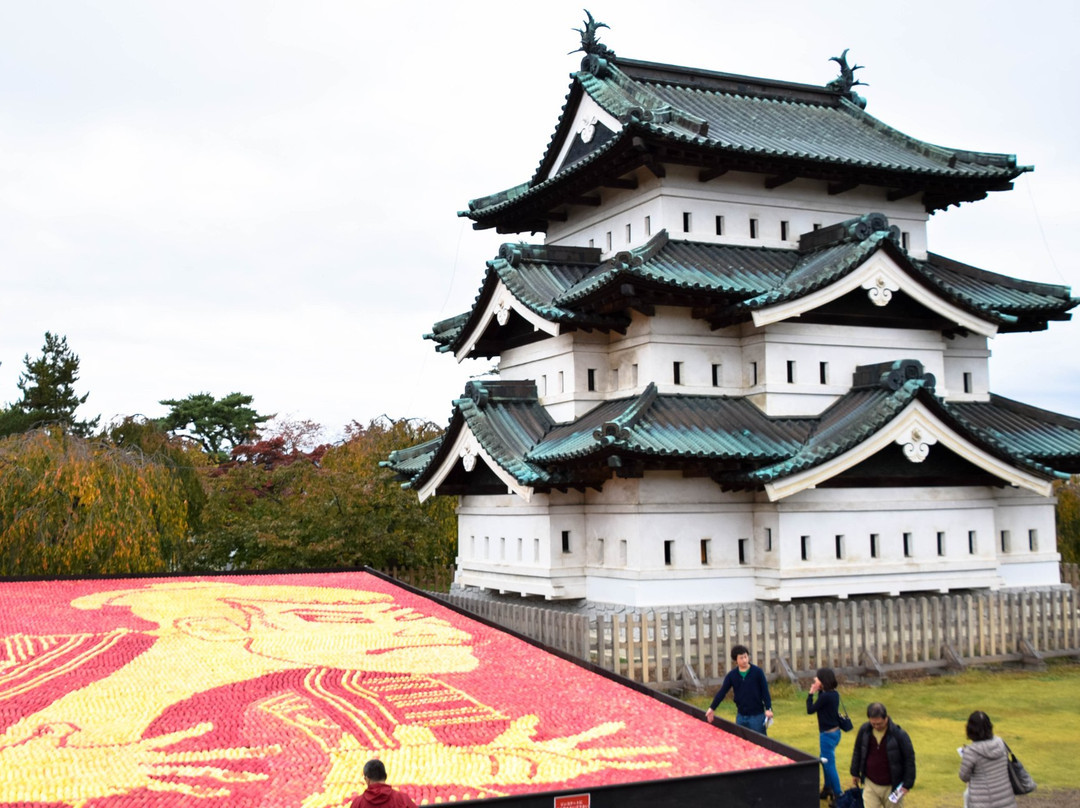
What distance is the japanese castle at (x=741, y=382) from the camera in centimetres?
1914

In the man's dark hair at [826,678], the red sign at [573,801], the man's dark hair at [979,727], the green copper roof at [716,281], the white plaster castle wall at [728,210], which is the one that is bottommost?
the red sign at [573,801]

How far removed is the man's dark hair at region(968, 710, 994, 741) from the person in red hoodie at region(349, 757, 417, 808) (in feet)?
14.7

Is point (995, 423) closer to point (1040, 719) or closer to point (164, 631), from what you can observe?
point (1040, 719)

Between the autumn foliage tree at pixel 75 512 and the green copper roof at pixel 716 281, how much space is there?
9011 millimetres

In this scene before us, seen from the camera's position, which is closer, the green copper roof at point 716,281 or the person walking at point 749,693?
the person walking at point 749,693

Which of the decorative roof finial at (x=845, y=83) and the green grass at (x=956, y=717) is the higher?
the decorative roof finial at (x=845, y=83)

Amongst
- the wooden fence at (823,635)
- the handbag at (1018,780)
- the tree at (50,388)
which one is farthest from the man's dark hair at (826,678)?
the tree at (50,388)

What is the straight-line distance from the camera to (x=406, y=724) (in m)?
10.8

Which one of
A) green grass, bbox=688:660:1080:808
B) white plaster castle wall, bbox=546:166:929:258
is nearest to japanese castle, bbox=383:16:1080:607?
white plaster castle wall, bbox=546:166:929:258

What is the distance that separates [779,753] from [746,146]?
1370 centimetres

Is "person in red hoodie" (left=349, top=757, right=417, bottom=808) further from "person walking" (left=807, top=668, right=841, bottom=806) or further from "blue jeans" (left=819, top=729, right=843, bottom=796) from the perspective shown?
"blue jeans" (left=819, top=729, right=843, bottom=796)

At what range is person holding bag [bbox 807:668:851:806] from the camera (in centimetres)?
1052

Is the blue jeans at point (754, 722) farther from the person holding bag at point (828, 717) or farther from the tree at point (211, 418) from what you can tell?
the tree at point (211, 418)

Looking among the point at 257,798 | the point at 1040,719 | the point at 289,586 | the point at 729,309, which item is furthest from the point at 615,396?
the point at 257,798
